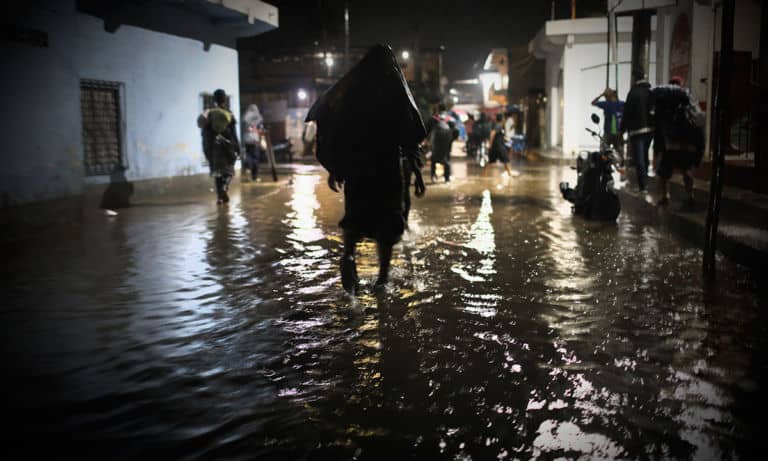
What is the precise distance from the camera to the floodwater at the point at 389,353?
3.19 metres

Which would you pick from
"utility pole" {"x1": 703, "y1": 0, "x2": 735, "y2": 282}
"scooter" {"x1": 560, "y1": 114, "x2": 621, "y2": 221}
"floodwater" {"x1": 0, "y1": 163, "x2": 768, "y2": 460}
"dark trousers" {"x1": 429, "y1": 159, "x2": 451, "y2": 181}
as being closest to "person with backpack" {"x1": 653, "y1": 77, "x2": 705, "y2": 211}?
"scooter" {"x1": 560, "y1": 114, "x2": 621, "y2": 221}

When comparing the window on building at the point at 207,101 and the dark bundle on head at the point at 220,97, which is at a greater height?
the window on building at the point at 207,101

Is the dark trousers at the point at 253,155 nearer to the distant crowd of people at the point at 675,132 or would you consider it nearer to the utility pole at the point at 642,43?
the utility pole at the point at 642,43

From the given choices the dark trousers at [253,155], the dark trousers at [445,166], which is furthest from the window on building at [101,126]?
the dark trousers at [445,166]

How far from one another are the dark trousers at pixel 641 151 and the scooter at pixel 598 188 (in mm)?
1148

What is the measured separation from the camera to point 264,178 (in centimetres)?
2069

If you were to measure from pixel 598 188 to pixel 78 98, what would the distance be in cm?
900

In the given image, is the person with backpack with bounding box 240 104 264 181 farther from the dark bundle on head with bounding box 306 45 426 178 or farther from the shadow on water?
the dark bundle on head with bounding box 306 45 426 178

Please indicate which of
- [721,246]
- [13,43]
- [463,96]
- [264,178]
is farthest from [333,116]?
[463,96]

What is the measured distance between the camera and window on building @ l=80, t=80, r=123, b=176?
529 inches

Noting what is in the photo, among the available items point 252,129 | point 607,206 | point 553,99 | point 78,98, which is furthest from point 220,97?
point 553,99

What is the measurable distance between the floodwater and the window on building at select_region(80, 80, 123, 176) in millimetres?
5570

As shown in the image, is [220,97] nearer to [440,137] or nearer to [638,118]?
[440,137]

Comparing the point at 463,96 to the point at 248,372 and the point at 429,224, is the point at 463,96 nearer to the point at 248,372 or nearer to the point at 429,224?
the point at 429,224
